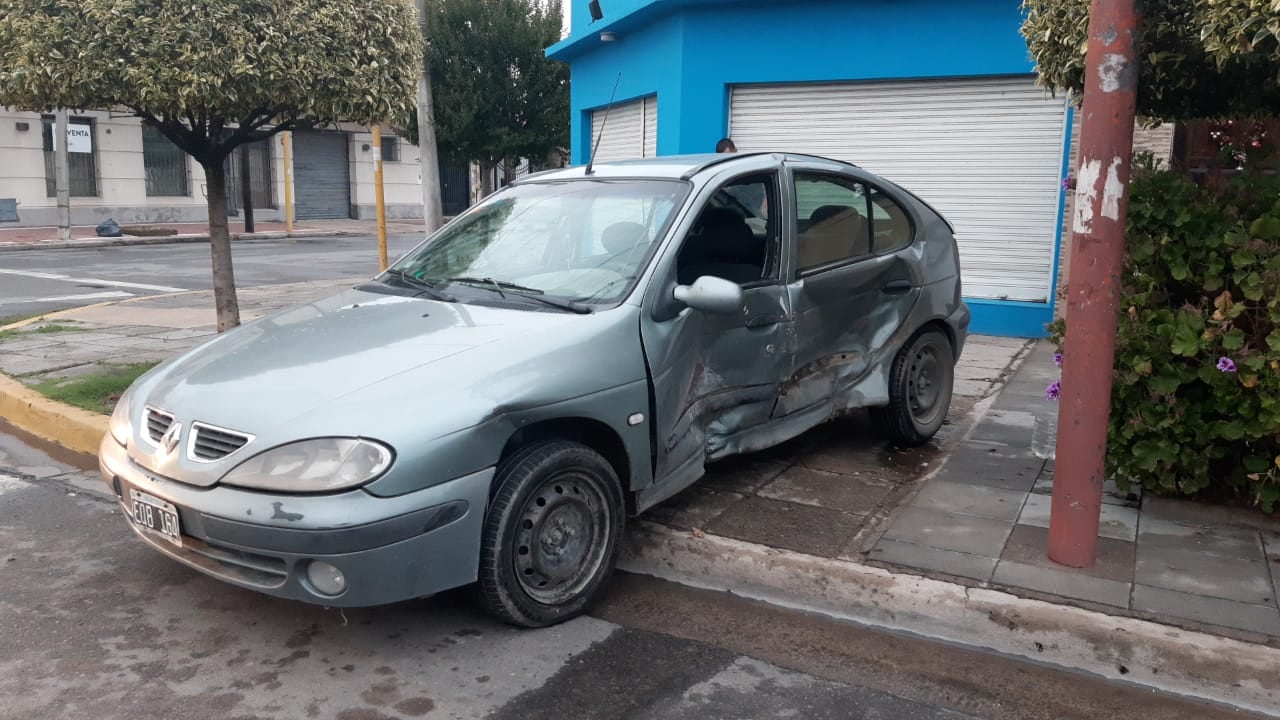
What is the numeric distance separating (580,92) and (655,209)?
11560 millimetres

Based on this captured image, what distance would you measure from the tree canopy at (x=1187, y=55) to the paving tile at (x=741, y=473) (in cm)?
238

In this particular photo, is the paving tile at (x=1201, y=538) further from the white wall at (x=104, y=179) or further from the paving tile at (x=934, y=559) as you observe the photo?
the white wall at (x=104, y=179)

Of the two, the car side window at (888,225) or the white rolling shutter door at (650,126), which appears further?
the white rolling shutter door at (650,126)

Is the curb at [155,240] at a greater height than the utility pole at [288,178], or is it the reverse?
the utility pole at [288,178]

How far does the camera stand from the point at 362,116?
7215mm

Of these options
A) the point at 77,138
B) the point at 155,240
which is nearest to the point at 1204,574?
the point at 155,240

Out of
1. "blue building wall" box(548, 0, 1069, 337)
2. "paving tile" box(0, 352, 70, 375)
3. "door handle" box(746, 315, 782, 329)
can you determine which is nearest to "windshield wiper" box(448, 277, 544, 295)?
"door handle" box(746, 315, 782, 329)

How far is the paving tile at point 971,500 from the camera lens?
4.86 metres

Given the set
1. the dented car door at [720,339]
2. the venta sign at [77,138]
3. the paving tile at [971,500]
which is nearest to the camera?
the dented car door at [720,339]

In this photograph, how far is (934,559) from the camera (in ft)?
14.0

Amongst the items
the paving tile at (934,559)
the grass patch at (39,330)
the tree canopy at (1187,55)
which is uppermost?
the tree canopy at (1187,55)

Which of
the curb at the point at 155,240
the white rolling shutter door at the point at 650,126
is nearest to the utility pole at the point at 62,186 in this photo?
the curb at the point at 155,240

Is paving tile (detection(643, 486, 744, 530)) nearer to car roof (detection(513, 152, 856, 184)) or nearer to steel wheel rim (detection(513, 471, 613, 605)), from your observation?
steel wheel rim (detection(513, 471, 613, 605))

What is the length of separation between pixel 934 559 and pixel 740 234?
171cm
